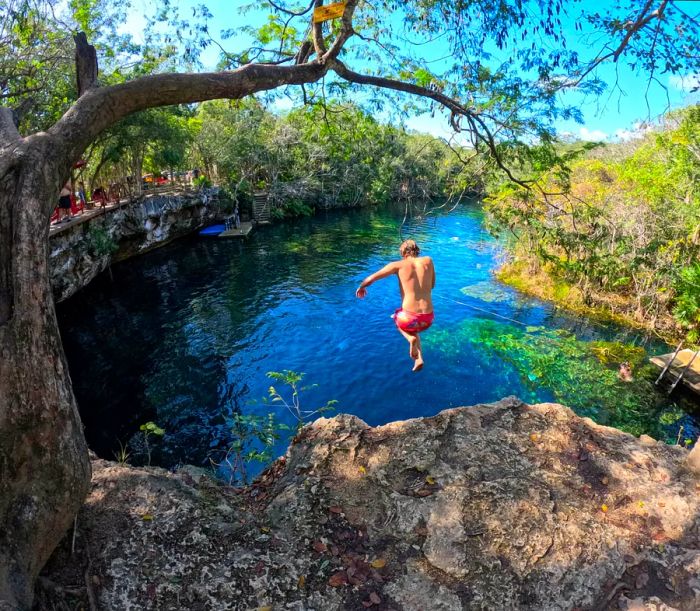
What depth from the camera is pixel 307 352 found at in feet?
60.8

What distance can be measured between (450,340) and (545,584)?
15.1 meters

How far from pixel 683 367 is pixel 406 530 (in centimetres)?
1448

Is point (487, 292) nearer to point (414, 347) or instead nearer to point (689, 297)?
point (689, 297)

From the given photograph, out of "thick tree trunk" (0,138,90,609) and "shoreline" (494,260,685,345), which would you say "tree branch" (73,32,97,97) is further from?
"shoreline" (494,260,685,345)

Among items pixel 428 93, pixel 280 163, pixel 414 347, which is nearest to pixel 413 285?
pixel 414 347


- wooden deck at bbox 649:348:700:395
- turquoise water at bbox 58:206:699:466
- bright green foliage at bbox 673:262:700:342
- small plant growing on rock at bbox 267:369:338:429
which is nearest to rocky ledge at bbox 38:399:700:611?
small plant growing on rock at bbox 267:369:338:429

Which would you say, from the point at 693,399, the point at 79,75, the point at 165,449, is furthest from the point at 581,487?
the point at 693,399

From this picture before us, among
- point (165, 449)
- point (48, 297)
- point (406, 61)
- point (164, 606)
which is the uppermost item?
point (406, 61)

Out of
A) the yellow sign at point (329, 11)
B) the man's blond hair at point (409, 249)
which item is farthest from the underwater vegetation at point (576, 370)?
the yellow sign at point (329, 11)

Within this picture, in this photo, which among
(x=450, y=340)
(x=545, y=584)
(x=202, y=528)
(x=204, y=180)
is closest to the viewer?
(x=545, y=584)

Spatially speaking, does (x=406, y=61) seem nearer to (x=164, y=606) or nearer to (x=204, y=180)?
(x=164, y=606)

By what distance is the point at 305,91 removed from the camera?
794 centimetres

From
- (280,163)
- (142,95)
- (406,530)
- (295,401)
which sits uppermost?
(142,95)

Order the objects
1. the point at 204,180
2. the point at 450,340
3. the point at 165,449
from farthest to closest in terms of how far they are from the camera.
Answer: the point at 204,180 → the point at 450,340 → the point at 165,449
